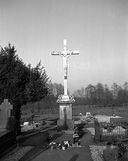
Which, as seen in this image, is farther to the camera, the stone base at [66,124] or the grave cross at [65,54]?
the grave cross at [65,54]

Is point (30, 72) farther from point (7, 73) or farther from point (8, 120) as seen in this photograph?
point (8, 120)

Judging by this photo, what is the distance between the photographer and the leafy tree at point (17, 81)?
54.0 feet

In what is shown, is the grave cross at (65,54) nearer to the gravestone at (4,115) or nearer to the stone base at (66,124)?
the stone base at (66,124)

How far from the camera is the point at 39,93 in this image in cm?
1773

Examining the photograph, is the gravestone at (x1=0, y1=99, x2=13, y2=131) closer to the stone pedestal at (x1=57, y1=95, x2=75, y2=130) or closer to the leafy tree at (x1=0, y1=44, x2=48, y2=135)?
the leafy tree at (x1=0, y1=44, x2=48, y2=135)

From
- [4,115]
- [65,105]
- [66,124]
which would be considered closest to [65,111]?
[65,105]

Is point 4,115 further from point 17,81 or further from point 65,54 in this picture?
point 65,54

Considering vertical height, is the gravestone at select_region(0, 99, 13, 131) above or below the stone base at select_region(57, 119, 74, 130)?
above

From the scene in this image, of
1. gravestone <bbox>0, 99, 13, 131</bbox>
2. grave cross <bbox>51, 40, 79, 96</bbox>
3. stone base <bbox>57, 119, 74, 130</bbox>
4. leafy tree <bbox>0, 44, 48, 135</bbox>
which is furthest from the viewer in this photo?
grave cross <bbox>51, 40, 79, 96</bbox>

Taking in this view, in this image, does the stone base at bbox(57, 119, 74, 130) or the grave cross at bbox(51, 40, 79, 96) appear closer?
the stone base at bbox(57, 119, 74, 130)

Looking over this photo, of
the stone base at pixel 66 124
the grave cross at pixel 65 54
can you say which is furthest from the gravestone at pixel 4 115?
the grave cross at pixel 65 54

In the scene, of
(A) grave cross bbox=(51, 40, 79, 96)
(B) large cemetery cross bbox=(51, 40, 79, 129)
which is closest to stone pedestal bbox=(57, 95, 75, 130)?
(B) large cemetery cross bbox=(51, 40, 79, 129)

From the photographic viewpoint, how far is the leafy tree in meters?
16.5

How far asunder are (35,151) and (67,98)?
8074mm
